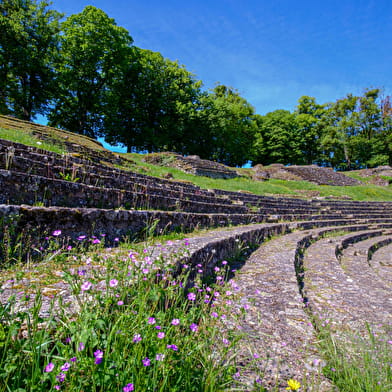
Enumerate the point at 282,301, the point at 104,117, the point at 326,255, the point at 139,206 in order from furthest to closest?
the point at 104,117, the point at 326,255, the point at 139,206, the point at 282,301

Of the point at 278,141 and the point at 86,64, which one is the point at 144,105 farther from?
the point at 278,141

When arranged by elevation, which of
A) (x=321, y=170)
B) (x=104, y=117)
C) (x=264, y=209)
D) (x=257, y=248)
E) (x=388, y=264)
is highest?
(x=104, y=117)

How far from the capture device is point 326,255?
17.1 ft

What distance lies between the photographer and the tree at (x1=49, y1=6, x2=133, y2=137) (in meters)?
25.4

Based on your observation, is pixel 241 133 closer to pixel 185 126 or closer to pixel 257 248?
pixel 185 126

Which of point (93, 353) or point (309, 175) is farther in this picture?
point (309, 175)

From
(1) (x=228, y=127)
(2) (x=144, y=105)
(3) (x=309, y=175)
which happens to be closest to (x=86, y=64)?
(2) (x=144, y=105)

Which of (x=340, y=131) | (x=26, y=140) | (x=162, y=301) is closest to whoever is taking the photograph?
(x=162, y=301)

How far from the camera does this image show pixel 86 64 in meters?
26.5

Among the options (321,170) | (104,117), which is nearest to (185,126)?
(104,117)

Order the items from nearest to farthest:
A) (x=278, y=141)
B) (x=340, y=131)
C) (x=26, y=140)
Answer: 1. (x=26, y=140)
2. (x=340, y=131)
3. (x=278, y=141)

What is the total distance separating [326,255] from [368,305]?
2469 millimetres

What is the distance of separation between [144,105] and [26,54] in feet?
45.9

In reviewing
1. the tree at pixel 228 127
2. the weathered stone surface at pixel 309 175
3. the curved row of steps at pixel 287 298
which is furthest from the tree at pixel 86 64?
the curved row of steps at pixel 287 298
